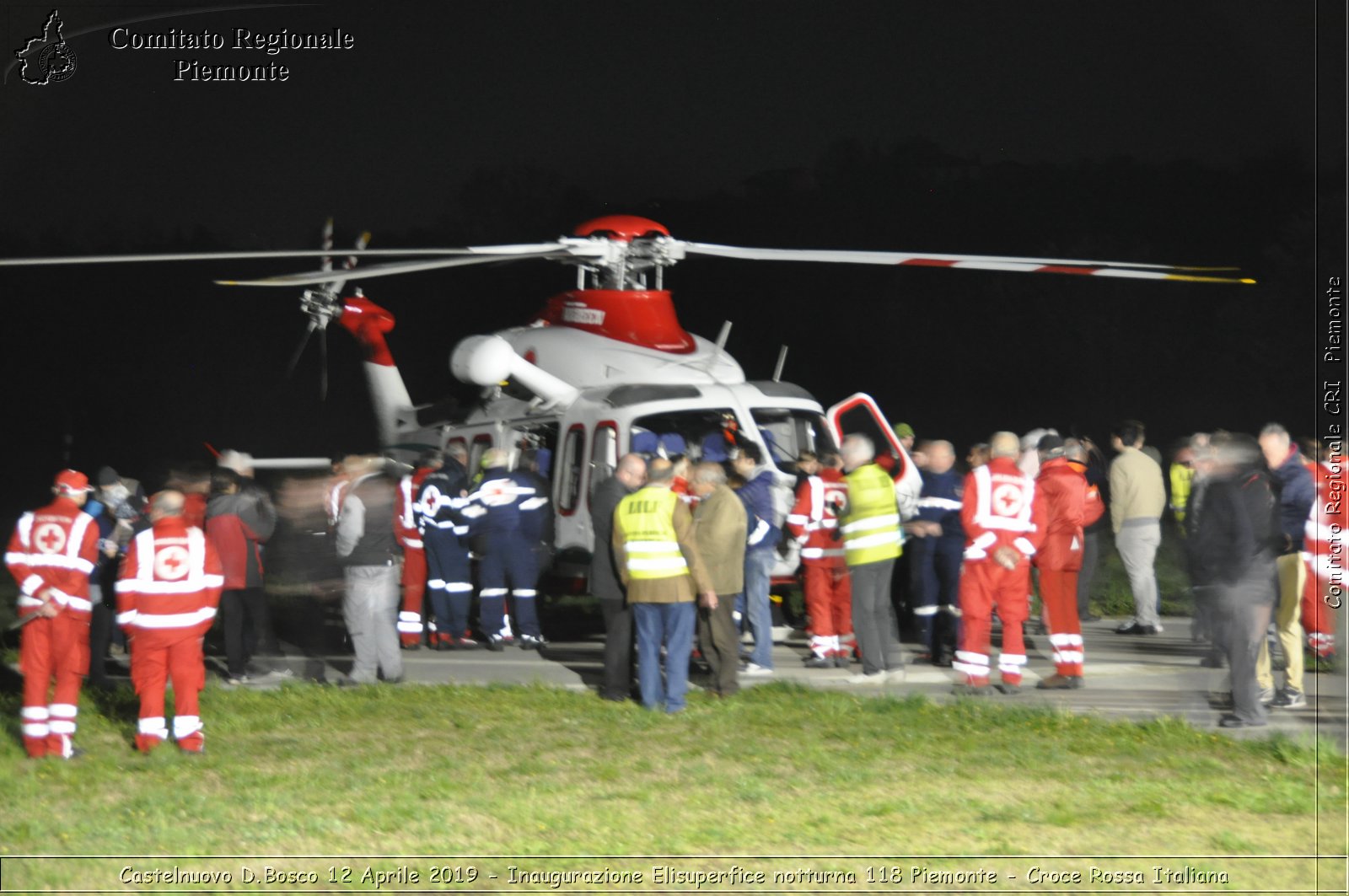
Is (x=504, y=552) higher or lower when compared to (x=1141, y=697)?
higher

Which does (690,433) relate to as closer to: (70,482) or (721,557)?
(721,557)

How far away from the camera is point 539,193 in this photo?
38562mm

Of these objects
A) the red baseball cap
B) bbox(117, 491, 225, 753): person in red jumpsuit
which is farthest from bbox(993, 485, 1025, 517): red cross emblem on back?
the red baseball cap

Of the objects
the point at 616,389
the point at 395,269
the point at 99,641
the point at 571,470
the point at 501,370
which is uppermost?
the point at 395,269

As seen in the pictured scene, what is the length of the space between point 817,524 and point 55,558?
564cm

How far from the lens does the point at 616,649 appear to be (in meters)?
10.5

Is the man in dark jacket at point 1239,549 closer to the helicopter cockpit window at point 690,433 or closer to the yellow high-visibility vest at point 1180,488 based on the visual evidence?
the helicopter cockpit window at point 690,433

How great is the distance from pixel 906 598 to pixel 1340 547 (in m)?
4.59

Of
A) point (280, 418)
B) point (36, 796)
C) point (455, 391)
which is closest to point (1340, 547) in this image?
point (36, 796)

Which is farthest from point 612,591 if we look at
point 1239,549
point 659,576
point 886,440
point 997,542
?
point 886,440

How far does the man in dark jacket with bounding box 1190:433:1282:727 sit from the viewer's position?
8.80 m

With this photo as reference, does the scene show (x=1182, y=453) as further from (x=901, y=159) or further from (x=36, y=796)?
(x=901, y=159)

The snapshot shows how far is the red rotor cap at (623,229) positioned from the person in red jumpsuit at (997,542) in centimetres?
502

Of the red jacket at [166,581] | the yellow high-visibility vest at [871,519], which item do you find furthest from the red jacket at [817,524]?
the red jacket at [166,581]
